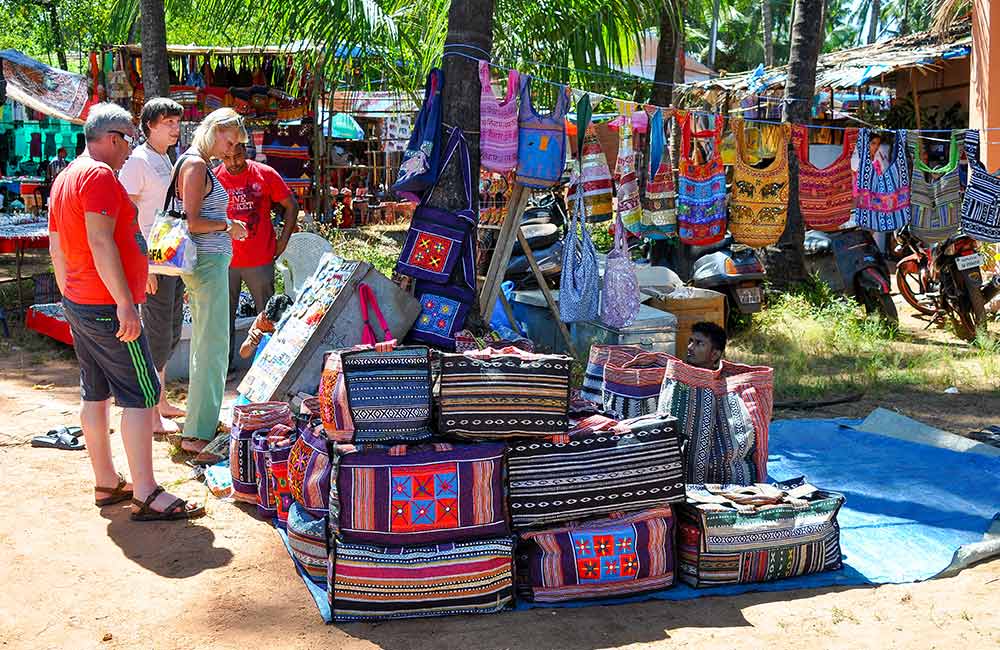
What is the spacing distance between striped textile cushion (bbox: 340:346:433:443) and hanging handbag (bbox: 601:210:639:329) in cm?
319

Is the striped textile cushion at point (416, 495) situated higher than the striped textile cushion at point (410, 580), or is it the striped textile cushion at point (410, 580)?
the striped textile cushion at point (416, 495)

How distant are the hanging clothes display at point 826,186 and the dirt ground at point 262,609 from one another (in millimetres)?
4156

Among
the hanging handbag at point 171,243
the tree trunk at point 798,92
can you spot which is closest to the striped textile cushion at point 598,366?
the hanging handbag at point 171,243

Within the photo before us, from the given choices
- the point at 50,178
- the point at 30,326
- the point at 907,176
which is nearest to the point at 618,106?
the point at 907,176

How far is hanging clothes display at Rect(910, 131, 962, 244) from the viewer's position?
792 centimetres

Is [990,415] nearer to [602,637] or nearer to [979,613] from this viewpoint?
[979,613]

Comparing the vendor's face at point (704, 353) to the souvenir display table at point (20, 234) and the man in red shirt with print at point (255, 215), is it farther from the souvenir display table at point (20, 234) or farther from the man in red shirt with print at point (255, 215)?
the souvenir display table at point (20, 234)

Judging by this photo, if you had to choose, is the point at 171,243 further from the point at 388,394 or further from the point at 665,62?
the point at 665,62

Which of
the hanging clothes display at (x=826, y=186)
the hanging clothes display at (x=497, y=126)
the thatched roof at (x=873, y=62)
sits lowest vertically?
the hanging clothes display at (x=826, y=186)

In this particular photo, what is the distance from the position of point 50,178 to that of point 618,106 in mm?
11053

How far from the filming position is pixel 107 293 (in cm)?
456

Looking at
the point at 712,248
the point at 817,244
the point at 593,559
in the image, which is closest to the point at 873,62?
the point at 817,244

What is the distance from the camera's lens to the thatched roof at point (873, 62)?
14.1 meters

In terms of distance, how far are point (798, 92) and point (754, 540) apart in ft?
23.4
